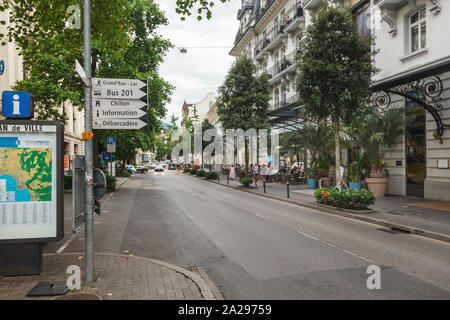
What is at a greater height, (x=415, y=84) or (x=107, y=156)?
(x=415, y=84)

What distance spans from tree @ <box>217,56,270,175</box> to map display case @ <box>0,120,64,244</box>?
1939 centimetres

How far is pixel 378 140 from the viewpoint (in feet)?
52.4

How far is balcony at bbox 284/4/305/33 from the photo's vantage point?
27.7 m

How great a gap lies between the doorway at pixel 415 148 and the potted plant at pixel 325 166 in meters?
5.26

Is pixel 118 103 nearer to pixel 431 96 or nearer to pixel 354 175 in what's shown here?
pixel 431 96

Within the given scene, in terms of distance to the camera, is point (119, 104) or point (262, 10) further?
point (262, 10)

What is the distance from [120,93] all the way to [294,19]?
2663 centimetres

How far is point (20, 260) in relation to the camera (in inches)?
204

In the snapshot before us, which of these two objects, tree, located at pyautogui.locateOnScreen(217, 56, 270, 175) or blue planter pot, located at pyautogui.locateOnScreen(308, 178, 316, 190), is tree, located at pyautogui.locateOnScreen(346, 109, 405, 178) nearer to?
blue planter pot, located at pyautogui.locateOnScreen(308, 178, 316, 190)

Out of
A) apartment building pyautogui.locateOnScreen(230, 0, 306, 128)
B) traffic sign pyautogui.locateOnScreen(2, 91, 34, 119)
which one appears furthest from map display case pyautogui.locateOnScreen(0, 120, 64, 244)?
apartment building pyautogui.locateOnScreen(230, 0, 306, 128)

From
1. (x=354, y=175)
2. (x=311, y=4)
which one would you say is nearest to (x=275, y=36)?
(x=311, y=4)

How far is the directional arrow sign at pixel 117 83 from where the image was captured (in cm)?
488

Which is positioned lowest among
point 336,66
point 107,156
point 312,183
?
point 312,183
